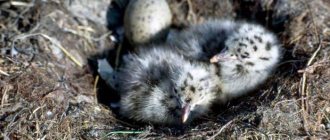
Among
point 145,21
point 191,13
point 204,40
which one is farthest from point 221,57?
point 191,13

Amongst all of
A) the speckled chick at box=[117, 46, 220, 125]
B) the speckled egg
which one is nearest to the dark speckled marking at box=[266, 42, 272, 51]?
the speckled chick at box=[117, 46, 220, 125]

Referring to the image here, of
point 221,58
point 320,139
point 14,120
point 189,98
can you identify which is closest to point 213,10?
point 221,58

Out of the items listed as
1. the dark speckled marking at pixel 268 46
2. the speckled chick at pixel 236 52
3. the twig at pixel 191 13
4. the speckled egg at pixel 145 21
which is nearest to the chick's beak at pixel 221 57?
the speckled chick at pixel 236 52

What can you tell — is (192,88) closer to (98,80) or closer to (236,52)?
(236,52)

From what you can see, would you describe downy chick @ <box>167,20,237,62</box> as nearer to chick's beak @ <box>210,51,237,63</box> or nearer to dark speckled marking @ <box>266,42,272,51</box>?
chick's beak @ <box>210,51,237,63</box>

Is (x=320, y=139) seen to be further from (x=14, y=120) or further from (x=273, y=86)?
(x=14, y=120)
